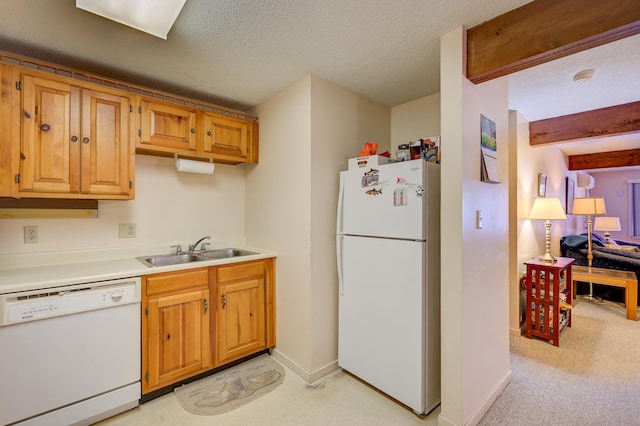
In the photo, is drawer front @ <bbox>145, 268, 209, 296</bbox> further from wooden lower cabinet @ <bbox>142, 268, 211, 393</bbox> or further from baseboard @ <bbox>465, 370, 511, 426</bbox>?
baseboard @ <bbox>465, 370, 511, 426</bbox>

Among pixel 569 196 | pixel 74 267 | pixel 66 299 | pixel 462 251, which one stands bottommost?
pixel 66 299

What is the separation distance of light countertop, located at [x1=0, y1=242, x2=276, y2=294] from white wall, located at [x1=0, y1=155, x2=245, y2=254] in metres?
0.06

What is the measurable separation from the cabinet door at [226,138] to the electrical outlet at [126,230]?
88 cm

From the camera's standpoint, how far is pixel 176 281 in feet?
6.85

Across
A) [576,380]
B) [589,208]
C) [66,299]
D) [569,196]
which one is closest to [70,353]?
[66,299]

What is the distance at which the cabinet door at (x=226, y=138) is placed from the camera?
2547mm

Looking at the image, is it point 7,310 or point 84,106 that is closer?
point 7,310

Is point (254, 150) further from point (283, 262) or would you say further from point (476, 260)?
point (476, 260)

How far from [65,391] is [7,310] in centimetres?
57

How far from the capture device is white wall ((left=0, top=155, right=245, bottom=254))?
210 cm

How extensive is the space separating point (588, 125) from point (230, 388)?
14.1ft

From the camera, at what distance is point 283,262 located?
101 inches

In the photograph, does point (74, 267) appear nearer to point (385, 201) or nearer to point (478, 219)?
point (385, 201)

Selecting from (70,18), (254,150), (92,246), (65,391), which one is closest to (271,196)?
(254,150)
